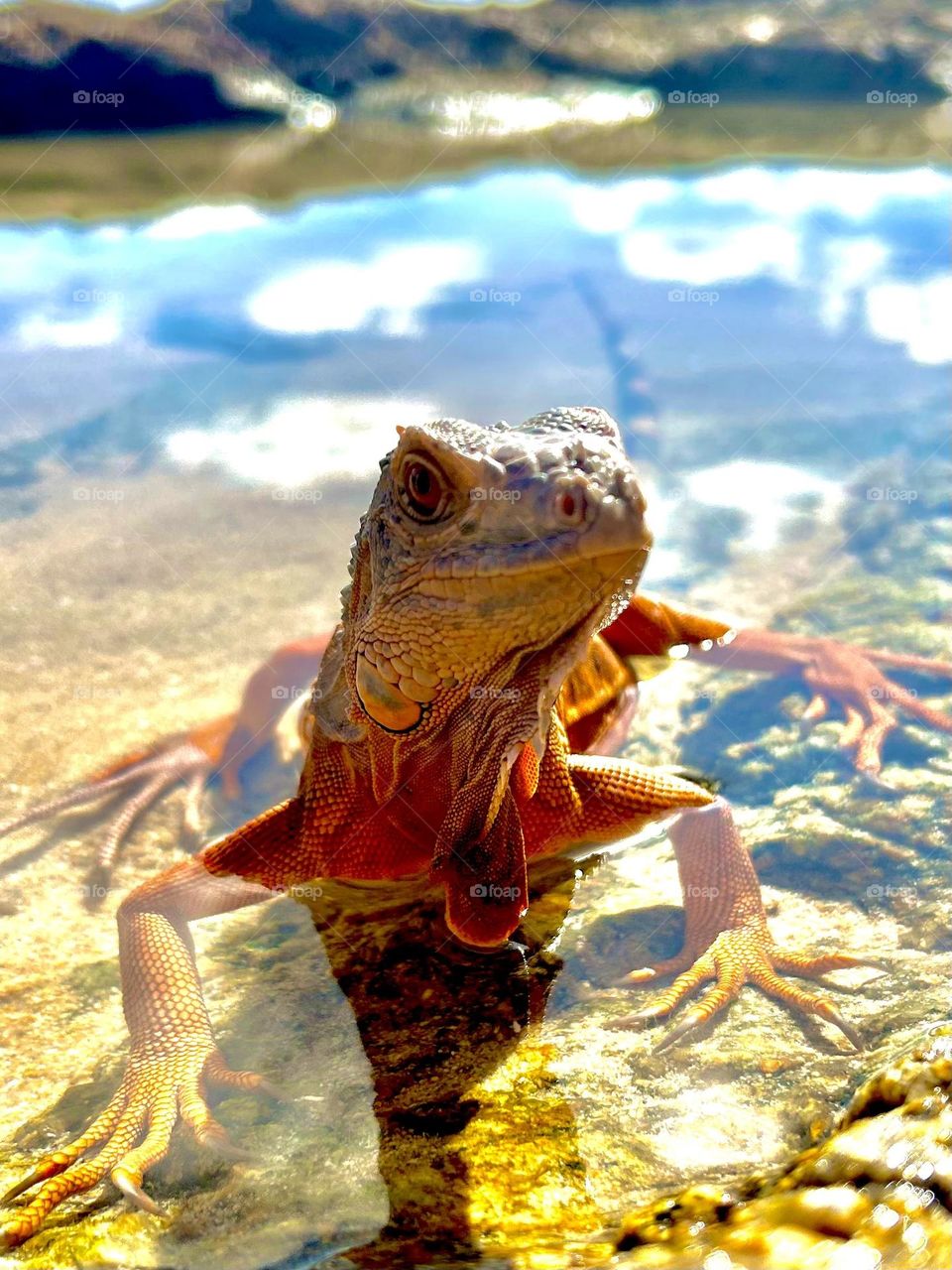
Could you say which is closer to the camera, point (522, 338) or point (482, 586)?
point (482, 586)

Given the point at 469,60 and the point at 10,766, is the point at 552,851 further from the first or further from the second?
the point at 469,60

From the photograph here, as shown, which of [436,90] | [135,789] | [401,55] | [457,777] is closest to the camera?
[457,777]

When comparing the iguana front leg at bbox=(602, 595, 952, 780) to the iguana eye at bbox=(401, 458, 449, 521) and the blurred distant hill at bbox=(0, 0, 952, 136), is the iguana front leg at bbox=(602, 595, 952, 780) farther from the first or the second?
the blurred distant hill at bbox=(0, 0, 952, 136)

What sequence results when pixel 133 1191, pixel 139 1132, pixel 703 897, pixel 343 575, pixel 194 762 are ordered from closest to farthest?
pixel 133 1191 < pixel 139 1132 < pixel 703 897 < pixel 194 762 < pixel 343 575

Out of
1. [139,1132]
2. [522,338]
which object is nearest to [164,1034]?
[139,1132]

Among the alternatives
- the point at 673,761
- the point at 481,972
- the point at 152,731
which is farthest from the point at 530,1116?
the point at 152,731

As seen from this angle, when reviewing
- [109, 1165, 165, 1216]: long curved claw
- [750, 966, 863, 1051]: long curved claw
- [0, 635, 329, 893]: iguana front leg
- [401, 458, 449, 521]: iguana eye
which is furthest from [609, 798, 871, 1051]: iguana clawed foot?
[0, 635, 329, 893]: iguana front leg

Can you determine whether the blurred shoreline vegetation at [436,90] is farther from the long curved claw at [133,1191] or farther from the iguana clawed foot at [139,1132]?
the long curved claw at [133,1191]

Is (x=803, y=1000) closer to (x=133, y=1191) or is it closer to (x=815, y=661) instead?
(x=133, y=1191)
